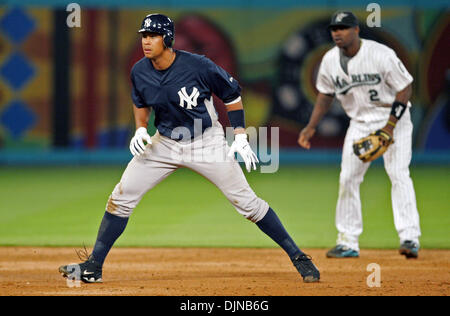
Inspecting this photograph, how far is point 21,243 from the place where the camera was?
329 inches

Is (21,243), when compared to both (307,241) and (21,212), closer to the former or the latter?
(21,212)

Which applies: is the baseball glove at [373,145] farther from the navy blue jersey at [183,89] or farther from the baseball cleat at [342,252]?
the navy blue jersey at [183,89]

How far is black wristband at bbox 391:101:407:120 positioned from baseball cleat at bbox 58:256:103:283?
9.62 ft

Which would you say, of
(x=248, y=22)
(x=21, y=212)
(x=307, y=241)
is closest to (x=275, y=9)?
(x=248, y=22)

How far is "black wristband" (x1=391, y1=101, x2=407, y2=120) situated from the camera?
289 inches

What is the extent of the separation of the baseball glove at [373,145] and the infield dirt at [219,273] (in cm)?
94

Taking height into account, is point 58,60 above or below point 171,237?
above

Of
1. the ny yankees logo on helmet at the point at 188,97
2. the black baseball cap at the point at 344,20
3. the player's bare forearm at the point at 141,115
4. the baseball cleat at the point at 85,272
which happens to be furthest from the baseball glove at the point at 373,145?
the baseball cleat at the point at 85,272

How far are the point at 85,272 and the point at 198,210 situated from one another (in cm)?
463

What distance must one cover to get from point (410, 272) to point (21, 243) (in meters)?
3.89

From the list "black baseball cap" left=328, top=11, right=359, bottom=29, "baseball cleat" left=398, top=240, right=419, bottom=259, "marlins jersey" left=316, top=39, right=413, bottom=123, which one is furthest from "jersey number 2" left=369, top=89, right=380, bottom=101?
"baseball cleat" left=398, top=240, right=419, bottom=259

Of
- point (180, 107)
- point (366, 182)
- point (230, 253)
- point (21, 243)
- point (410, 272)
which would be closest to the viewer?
point (180, 107)

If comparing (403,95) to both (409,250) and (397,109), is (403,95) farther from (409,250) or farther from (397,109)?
(409,250)

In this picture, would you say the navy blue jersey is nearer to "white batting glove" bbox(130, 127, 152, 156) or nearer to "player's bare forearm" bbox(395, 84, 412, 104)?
"white batting glove" bbox(130, 127, 152, 156)
